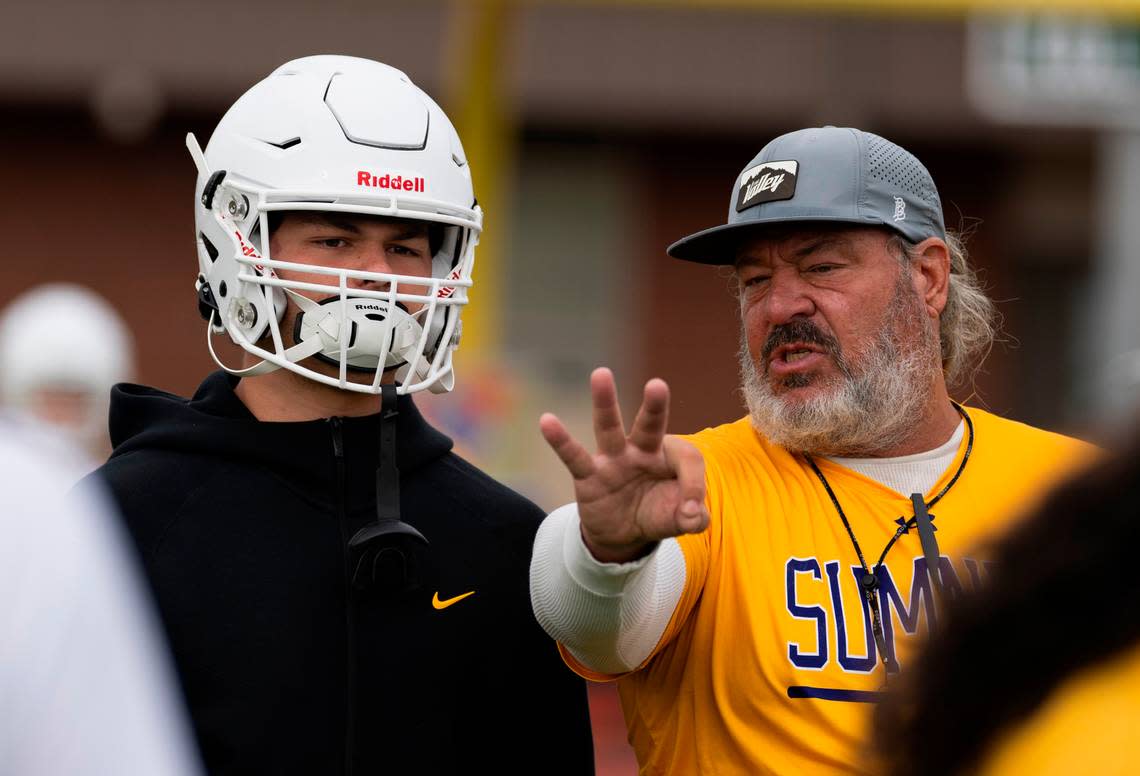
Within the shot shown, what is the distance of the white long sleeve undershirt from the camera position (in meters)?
2.84

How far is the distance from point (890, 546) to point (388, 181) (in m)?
1.25

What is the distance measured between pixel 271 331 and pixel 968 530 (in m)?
1.46

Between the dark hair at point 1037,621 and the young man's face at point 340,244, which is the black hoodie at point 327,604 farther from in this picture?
the dark hair at point 1037,621

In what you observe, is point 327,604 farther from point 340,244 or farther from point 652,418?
point 652,418

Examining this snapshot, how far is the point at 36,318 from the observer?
858 cm

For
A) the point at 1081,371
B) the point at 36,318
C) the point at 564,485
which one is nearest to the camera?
the point at 36,318

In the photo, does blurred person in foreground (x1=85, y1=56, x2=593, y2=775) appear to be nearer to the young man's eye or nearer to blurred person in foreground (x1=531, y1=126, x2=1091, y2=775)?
the young man's eye

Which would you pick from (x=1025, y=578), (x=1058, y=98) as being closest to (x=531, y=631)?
(x=1025, y=578)

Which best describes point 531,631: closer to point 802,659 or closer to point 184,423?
point 802,659

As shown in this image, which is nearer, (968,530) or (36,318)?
(968,530)

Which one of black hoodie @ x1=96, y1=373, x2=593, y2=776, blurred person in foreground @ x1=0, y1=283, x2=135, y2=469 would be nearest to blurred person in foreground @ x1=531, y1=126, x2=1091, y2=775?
black hoodie @ x1=96, y1=373, x2=593, y2=776

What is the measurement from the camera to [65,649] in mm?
1440

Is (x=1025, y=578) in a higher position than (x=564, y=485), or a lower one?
higher

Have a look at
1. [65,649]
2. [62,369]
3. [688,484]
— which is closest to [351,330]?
[688,484]
